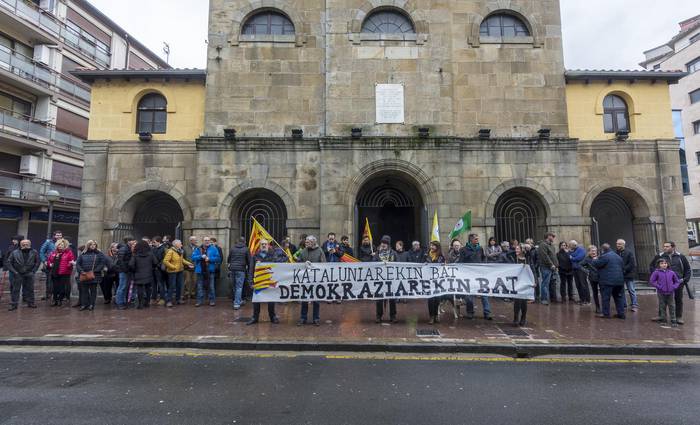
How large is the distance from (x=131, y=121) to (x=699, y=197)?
46397mm

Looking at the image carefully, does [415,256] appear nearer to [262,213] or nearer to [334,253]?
[334,253]

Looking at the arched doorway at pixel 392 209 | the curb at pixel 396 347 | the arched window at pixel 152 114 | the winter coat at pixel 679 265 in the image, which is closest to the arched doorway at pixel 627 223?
the winter coat at pixel 679 265

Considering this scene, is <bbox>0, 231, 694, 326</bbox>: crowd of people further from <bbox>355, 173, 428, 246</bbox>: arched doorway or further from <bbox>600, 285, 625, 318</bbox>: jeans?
<bbox>355, 173, 428, 246</bbox>: arched doorway

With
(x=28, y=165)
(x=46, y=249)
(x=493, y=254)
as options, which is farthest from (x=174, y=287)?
(x=28, y=165)

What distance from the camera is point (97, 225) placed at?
13.7m

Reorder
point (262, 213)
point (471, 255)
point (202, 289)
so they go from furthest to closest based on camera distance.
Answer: point (262, 213)
point (202, 289)
point (471, 255)

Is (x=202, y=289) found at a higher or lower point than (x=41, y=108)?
lower

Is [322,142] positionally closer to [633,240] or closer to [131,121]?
[131,121]

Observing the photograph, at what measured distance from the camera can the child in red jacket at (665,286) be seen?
840 centimetres

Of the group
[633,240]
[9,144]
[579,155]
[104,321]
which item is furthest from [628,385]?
[9,144]

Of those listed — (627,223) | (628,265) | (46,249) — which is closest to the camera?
(628,265)

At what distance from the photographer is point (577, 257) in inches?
445

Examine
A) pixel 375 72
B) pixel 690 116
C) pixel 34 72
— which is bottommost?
pixel 375 72

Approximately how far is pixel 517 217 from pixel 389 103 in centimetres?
612
